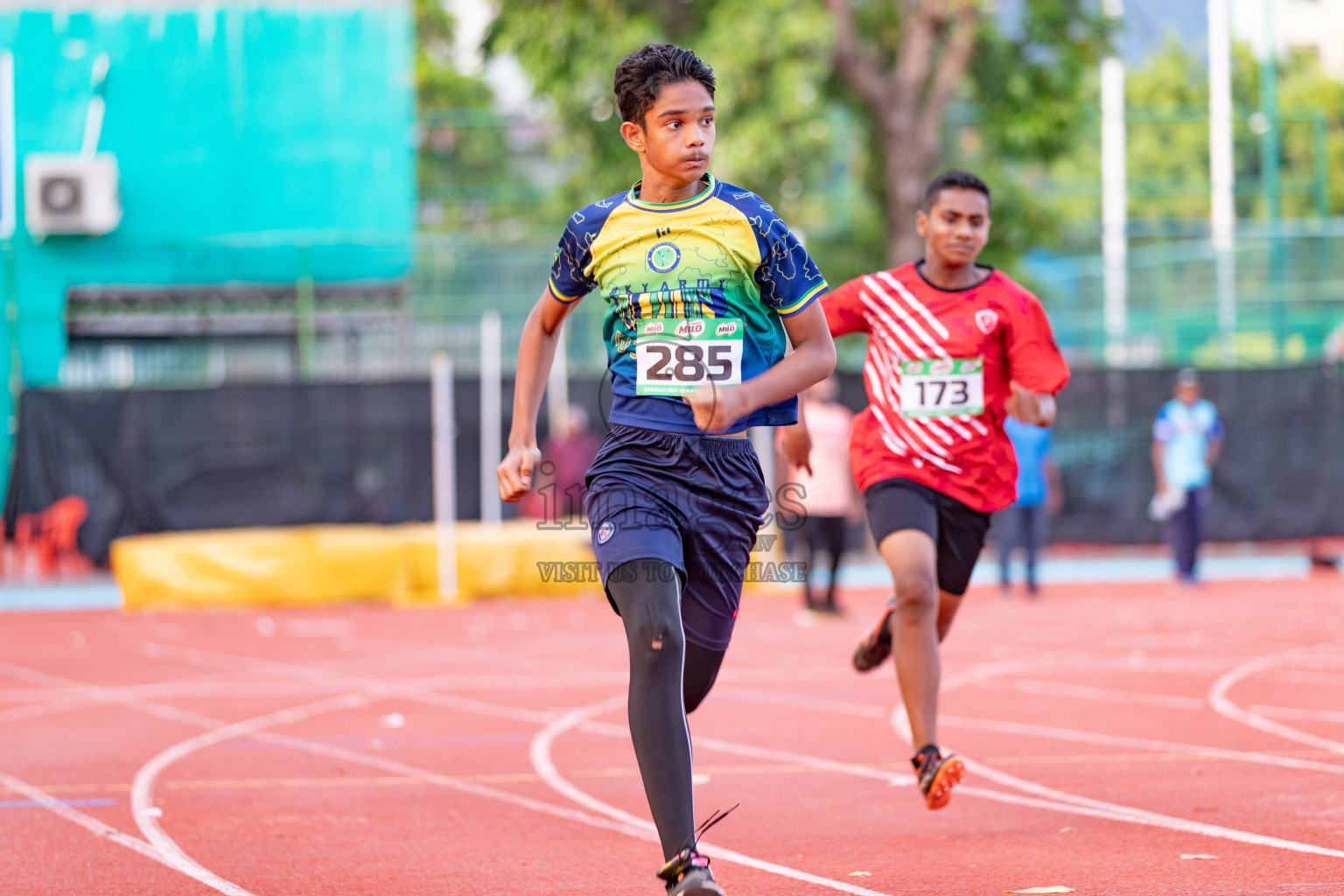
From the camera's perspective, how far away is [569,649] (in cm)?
1184

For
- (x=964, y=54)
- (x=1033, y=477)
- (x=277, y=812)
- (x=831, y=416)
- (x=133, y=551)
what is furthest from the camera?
(x=964, y=54)

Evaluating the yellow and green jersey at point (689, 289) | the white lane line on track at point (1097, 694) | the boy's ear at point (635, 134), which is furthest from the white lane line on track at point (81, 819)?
the white lane line on track at point (1097, 694)

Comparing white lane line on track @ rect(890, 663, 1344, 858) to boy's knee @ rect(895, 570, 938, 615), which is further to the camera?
boy's knee @ rect(895, 570, 938, 615)

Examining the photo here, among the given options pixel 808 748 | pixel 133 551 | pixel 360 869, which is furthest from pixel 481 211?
pixel 360 869

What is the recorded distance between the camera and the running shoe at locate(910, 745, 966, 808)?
504 cm

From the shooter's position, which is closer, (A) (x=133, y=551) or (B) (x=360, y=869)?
(B) (x=360, y=869)

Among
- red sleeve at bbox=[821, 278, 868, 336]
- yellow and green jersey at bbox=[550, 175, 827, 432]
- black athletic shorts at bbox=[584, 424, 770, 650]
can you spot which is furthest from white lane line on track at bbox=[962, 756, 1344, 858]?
yellow and green jersey at bbox=[550, 175, 827, 432]

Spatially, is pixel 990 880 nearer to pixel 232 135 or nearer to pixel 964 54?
pixel 964 54

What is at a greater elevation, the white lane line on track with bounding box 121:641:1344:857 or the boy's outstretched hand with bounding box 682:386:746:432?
the boy's outstretched hand with bounding box 682:386:746:432

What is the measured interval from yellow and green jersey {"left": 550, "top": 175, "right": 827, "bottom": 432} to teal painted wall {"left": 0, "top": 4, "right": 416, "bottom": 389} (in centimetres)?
1845

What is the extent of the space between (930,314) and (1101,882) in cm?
224

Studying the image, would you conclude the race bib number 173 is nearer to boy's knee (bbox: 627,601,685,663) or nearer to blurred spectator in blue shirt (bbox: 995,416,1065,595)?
boy's knee (bbox: 627,601,685,663)

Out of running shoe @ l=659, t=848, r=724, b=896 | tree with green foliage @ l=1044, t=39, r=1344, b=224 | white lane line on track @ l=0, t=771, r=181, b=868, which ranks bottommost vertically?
white lane line on track @ l=0, t=771, r=181, b=868

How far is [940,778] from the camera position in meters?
5.04
